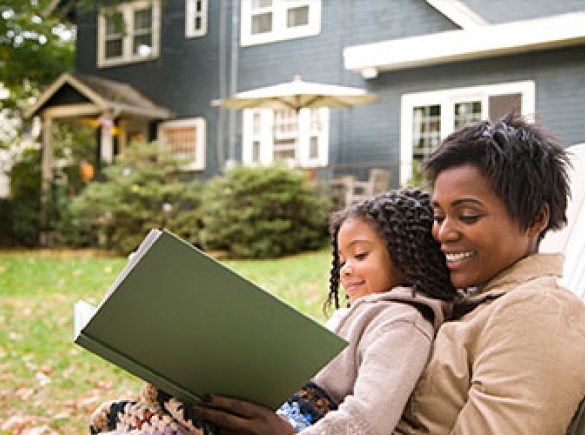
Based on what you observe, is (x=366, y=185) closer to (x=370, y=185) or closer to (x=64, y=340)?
(x=370, y=185)

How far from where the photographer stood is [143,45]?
348 centimetres

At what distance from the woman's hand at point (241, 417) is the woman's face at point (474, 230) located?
1.05 ft

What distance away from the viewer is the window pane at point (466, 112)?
2.40 metres

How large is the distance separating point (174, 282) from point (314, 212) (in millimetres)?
2174

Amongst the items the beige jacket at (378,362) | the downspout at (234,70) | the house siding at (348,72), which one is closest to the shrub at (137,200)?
the house siding at (348,72)

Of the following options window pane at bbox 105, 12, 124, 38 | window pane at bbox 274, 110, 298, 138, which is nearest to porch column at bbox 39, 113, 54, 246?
window pane at bbox 105, 12, 124, 38

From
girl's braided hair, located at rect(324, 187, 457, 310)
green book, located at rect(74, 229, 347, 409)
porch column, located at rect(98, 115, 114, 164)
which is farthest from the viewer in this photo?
porch column, located at rect(98, 115, 114, 164)

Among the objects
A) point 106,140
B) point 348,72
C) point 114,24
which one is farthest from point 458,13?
point 106,140

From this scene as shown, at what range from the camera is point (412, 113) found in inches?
100

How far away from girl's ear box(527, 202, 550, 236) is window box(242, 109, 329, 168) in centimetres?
164

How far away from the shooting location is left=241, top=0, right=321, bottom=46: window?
2740mm

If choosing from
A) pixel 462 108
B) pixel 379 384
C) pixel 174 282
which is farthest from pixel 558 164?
pixel 462 108

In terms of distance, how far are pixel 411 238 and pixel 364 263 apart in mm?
84

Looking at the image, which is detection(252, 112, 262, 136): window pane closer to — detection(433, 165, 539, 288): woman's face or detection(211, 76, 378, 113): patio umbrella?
detection(211, 76, 378, 113): patio umbrella
